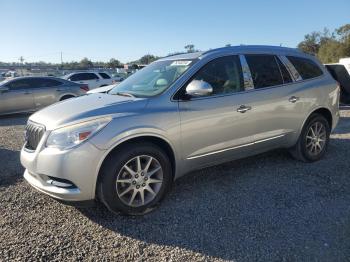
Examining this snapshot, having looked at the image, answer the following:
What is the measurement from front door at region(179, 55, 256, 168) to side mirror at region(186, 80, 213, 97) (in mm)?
118

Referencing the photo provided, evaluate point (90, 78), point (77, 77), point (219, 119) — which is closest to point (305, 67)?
point (219, 119)

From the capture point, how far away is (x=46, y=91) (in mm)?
12539

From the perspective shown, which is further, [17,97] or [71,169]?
[17,97]

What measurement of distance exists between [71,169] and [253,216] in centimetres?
199

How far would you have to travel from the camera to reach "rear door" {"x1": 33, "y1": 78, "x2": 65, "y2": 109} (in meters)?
12.4

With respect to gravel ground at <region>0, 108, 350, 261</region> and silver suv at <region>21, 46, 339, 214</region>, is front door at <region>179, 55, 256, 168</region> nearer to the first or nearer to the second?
silver suv at <region>21, 46, 339, 214</region>

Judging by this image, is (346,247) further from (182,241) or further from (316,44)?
(316,44)

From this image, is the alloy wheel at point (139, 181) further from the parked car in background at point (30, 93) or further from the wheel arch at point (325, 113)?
the parked car in background at point (30, 93)

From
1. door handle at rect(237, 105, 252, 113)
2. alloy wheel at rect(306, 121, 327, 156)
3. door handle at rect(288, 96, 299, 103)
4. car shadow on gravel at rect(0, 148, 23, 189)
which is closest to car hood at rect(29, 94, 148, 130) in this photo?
door handle at rect(237, 105, 252, 113)

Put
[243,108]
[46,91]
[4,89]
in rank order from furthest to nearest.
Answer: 1. [46,91]
2. [4,89]
3. [243,108]

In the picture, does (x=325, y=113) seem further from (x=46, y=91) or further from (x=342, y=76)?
(x=46, y=91)

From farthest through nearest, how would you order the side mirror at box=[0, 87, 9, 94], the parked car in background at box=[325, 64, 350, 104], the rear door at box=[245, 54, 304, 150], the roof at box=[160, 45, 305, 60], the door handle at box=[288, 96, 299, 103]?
the side mirror at box=[0, 87, 9, 94] → the parked car in background at box=[325, 64, 350, 104] → the door handle at box=[288, 96, 299, 103] → the rear door at box=[245, 54, 304, 150] → the roof at box=[160, 45, 305, 60]

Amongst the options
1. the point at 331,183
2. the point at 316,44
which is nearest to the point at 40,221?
the point at 331,183

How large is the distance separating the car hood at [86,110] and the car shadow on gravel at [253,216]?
44.0 inches
